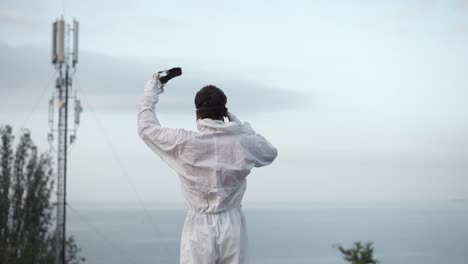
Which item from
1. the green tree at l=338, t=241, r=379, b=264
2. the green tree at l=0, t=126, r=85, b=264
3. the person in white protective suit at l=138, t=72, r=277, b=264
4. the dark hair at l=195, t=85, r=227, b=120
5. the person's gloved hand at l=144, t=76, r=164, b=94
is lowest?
the green tree at l=338, t=241, r=379, b=264

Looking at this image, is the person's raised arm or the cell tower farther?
the cell tower

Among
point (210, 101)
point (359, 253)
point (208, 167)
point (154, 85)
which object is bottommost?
point (359, 253)

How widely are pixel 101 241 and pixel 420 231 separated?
87.4 ft

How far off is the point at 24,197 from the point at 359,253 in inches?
792

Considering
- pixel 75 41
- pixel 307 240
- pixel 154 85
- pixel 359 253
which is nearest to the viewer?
pixel 154 85

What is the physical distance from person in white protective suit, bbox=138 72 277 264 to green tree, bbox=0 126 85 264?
63.8 feet

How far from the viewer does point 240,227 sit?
2926 millimetres

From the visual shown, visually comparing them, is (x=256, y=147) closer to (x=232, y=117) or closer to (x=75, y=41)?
(x=232, y=117)

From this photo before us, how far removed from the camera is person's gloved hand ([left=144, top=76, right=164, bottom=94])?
2.96 metres

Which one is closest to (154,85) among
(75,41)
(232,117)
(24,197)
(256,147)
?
(232,117)

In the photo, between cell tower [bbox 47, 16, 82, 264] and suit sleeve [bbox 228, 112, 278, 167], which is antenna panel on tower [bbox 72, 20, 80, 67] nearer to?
cell tower [bbox 47, 16, 82, 264]

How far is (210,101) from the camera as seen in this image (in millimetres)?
2865

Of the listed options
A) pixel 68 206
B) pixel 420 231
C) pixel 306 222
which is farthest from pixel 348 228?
pixel 68 206

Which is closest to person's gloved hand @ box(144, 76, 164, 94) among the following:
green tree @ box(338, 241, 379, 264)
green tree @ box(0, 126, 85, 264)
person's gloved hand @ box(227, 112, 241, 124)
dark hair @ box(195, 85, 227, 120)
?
dark hair @ box(195, 85, 227, 120)
